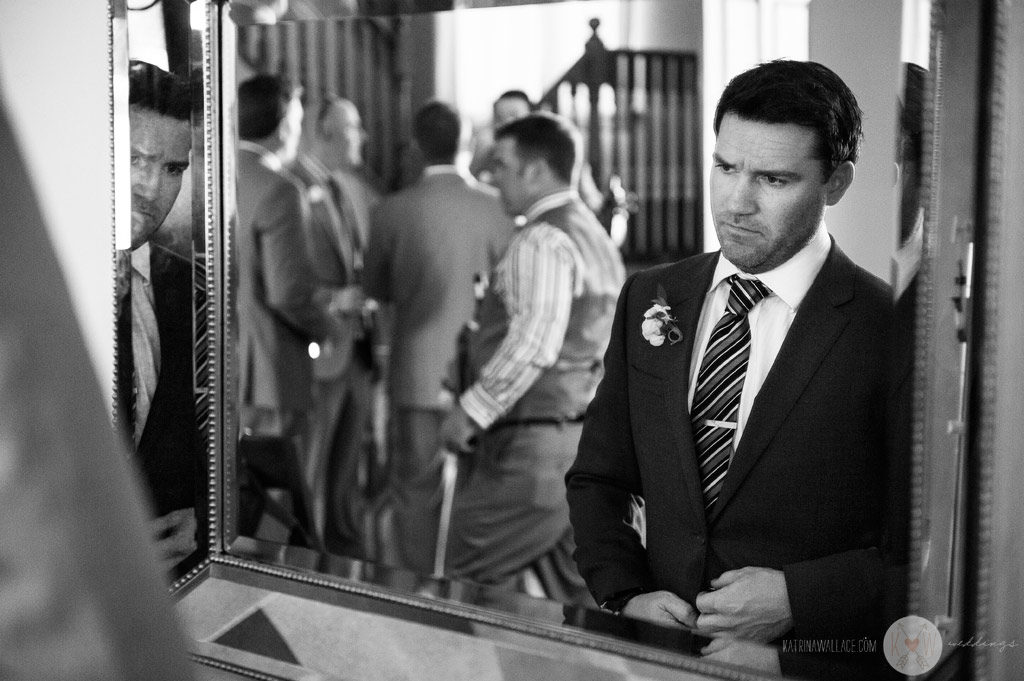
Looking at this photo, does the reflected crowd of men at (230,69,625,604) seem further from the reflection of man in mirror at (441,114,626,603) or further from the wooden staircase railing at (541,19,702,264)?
the wooden staircase railing at (541,19,702,264)

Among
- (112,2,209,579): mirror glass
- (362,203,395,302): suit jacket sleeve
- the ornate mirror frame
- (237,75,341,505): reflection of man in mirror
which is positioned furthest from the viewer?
(362,203,395,302): suit jacket sleeve

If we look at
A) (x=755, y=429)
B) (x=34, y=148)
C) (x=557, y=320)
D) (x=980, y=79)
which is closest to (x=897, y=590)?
(x=755, y=429)

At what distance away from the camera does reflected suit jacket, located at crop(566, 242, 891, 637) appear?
2.14ft

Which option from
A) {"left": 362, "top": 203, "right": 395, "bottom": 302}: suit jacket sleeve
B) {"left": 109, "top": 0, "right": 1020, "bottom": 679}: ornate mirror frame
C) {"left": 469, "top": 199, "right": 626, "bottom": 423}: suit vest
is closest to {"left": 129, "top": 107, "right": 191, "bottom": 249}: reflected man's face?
{"left": 469, "top": 199, "right": 626, "bottom": 423}: suit vest

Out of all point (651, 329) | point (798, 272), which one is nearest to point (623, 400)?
point (651, 329)

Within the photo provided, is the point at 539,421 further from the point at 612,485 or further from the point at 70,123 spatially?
the point at 70,123

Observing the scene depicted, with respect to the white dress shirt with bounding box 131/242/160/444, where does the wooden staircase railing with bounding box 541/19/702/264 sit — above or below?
above

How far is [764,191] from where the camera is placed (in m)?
0.67

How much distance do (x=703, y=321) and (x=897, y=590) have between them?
0.74 ft

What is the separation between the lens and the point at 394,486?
1.87m

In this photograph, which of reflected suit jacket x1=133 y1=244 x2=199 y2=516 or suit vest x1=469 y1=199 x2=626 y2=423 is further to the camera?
suit vest x1=469 y1=199 x2=626 y2=423

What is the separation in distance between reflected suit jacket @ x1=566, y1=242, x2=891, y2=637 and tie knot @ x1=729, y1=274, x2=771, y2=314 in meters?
0.02

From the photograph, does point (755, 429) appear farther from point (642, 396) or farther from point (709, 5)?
point (709, 5)

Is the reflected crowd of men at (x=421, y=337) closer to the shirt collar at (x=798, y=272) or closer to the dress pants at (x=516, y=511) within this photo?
the dress pants at (x=516, y=511)
